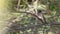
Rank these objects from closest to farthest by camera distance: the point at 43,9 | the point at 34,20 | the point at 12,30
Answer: the point at 12,30 < the point at 34,20 < the point at 43,9

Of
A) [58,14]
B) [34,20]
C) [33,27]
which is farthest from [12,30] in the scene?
[58,14]

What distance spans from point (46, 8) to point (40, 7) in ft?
0.13

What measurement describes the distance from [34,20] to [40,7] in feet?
0.53

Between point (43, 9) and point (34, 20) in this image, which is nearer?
point (34, 20)

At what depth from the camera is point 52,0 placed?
870 millimetres

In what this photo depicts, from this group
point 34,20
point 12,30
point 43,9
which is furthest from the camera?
point 43,9

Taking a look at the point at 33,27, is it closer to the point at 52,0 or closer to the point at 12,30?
the point at 12,30

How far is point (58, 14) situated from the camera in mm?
765

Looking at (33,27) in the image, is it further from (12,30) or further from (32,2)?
(32,2)

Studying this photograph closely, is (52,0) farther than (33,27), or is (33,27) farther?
(52,0)

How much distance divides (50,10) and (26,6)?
0.16m

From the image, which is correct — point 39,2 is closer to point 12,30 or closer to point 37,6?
point 37,6

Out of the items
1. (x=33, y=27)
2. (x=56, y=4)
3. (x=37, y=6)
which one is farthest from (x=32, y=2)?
(x=33, y=27)

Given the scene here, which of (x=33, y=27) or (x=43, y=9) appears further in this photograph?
(x=43, y=9)
